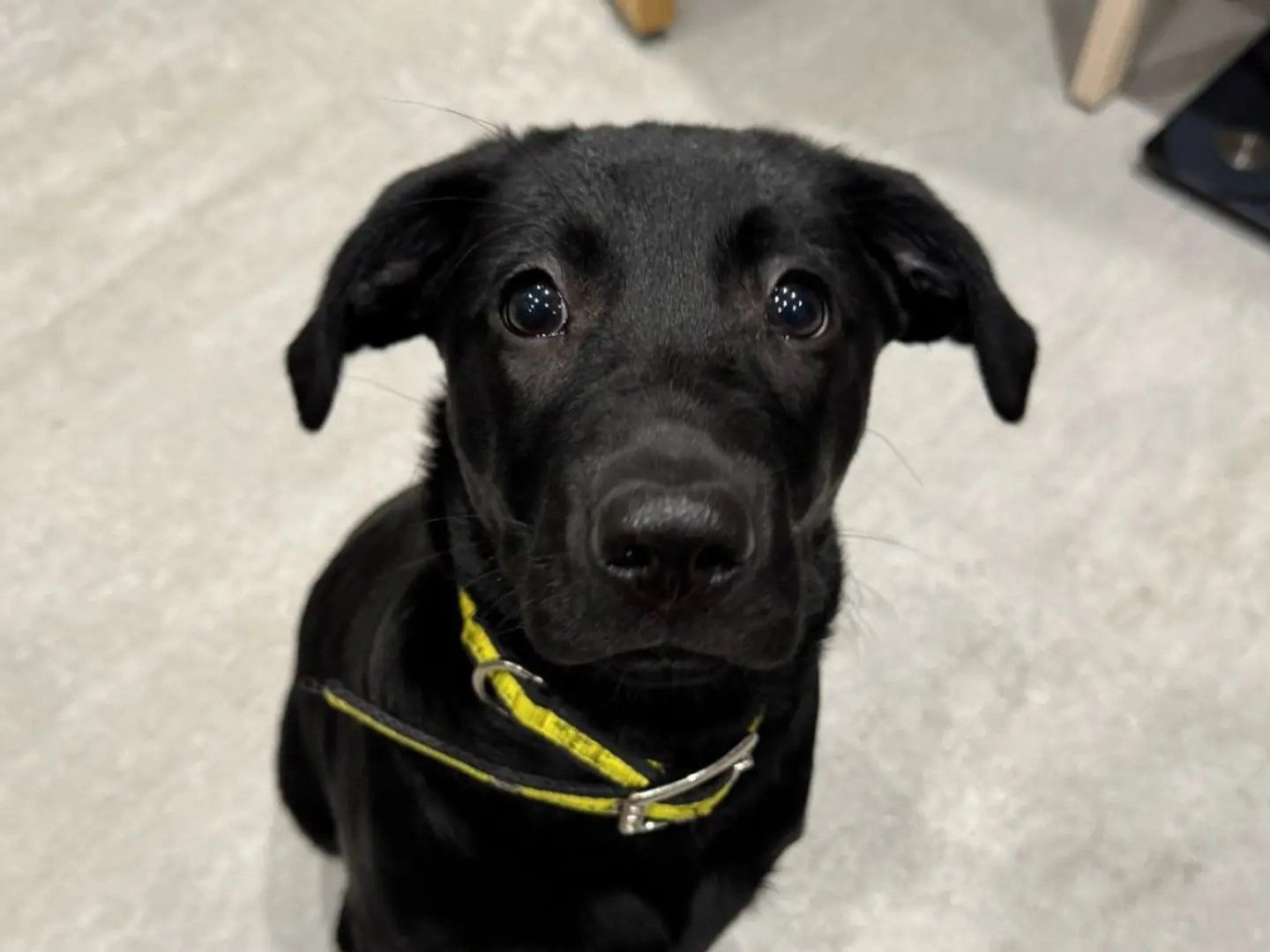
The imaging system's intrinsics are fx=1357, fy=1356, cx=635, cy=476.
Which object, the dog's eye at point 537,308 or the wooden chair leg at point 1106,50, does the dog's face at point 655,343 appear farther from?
the wooden chair leg at point 1106,50

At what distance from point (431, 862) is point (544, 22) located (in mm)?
1882

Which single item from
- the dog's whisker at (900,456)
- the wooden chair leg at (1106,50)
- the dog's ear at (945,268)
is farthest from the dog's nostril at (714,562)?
the wooden chair leg at (1106,50)

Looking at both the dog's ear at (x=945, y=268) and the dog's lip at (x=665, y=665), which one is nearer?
the dog's lip at (x=665, y=665)

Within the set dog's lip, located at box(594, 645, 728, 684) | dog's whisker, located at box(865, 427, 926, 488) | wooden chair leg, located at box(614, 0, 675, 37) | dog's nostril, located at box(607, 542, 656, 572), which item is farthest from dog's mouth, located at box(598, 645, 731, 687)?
wooden chair leg, located at box(614, 0, 675, 37)

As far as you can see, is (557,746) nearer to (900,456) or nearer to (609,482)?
(609,482)

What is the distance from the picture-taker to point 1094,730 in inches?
76.0

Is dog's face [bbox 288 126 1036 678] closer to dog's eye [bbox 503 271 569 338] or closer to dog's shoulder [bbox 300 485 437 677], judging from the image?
dog's eye [bbox 503 271 569 338]

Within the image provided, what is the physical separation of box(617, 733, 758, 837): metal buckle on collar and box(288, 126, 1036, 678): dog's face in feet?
0.50

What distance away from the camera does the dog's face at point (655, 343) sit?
103 cm

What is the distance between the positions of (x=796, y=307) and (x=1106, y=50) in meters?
1.59

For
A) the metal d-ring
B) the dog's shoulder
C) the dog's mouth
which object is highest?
the dog's mouth

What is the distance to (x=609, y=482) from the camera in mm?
1007

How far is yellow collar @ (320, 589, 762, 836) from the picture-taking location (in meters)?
1.20

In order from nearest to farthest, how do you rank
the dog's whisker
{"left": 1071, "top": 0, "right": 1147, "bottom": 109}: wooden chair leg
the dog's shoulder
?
the dog's shoulder < the dog's whisker < {"left": 1071, "top": 0, "right": 1147, "bottom": 109}: wooden chair leg
